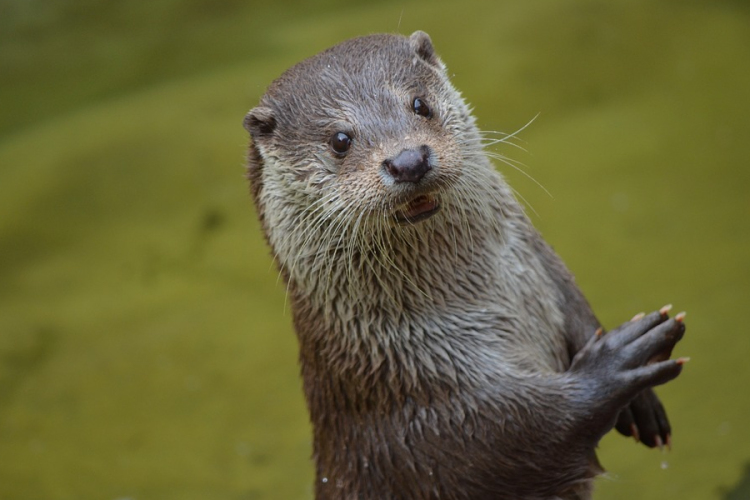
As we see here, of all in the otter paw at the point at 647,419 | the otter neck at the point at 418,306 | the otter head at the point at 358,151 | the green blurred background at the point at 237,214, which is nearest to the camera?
the otter head at the point at 358,151

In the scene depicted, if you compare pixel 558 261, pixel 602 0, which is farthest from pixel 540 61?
pixel 558 261

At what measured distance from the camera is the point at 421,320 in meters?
3.04

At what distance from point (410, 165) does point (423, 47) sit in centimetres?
67

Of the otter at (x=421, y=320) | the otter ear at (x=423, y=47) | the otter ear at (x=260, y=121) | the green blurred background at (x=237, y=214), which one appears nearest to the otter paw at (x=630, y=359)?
the otter at (x=421, y=320)

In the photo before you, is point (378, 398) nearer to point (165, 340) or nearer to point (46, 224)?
point (165, 340)

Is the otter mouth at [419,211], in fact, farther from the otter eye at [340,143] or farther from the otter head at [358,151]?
the otter eye at [340,143]

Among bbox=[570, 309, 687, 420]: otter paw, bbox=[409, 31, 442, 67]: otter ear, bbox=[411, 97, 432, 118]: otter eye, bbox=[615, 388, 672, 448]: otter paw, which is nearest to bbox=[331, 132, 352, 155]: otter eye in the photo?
bbox=[411, 97, 432, 118]: otter eye

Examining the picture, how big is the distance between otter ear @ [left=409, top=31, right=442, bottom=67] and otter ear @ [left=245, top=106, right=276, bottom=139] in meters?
0.46

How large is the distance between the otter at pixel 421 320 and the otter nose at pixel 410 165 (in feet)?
0.65

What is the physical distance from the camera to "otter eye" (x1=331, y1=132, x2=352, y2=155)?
9.30 ft

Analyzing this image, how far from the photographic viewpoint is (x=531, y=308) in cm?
315

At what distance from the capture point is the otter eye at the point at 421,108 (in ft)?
9.37

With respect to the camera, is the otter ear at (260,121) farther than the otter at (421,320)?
Yes

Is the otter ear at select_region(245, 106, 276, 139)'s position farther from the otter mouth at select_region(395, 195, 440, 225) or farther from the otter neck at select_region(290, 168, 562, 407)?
the otter mouth at select_region(395, 195, 440, 225)
